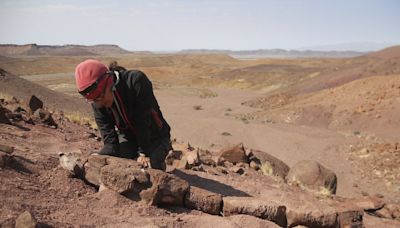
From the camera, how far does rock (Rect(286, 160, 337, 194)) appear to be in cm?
931

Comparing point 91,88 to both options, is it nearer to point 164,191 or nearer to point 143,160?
point 143,160

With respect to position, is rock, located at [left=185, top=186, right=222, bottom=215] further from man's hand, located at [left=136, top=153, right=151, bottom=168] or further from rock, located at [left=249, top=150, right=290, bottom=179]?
rock, located at [left=249, top=150, right=290, bottom=179]

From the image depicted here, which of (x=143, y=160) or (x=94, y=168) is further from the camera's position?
(x=143, y=160)

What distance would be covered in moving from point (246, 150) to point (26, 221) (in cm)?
748

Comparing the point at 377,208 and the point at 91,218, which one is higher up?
the point at 91,218

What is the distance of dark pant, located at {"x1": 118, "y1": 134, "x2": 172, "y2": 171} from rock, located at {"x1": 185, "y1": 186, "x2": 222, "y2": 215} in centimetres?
51

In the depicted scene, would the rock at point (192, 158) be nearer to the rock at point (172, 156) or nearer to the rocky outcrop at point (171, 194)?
the rock at point (172, 156)

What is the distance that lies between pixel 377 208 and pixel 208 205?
13.3 ft

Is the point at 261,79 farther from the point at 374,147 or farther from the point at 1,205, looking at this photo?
the point at 1,205

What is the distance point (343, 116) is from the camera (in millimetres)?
21203

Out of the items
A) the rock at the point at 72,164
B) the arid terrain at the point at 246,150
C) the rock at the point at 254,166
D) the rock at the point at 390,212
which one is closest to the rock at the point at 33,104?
the arid terrain at the point at 246,150

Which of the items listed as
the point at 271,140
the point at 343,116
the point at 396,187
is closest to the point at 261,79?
the point at 343,116

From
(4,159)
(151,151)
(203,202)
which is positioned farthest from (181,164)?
(4,159)

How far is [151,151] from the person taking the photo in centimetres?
496
